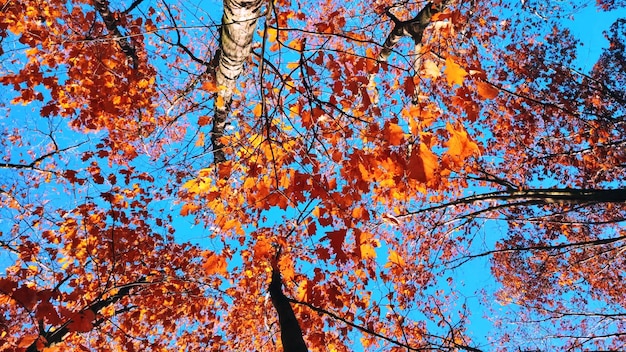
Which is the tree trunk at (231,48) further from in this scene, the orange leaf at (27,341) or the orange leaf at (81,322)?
the orange leaf at (27,341)

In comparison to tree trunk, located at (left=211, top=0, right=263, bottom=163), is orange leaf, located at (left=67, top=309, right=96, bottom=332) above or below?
below

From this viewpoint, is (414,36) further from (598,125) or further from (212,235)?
(598,125)

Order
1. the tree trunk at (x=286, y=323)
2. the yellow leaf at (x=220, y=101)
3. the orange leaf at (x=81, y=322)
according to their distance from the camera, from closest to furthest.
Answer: the tree trunk at (x=286, y=323)
the orange leaf at (x=81, y=322)
the yellow leaf at (x=220, y=101)

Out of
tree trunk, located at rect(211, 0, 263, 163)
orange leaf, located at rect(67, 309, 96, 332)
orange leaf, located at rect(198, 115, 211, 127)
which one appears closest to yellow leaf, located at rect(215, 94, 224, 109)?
tree trunk, located at rect(211, 0, 263, 163)

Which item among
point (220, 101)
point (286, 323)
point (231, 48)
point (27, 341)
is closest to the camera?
point (286, 323)

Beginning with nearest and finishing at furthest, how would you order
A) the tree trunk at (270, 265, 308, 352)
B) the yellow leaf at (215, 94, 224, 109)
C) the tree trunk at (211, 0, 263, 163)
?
1. the tree trunk at (270, 265, 308, 352)
2. the tree trunk at (211, 0, 263, 163)
3. the yellow leaf at (215, 94, 224, 109)

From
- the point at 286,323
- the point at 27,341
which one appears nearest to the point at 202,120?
the point at 286,323

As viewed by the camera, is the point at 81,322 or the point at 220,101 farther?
the point at 220,101

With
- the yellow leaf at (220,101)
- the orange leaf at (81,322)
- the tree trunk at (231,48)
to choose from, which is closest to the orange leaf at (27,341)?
the orange leaf at (81,322)

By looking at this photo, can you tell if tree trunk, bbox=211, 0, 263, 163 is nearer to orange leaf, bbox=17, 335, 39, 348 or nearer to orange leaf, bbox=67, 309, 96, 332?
orange leaf, bbox=67, 309, 96, 332

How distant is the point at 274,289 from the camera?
4.82 metres

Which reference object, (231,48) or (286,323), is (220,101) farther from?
(286,323)

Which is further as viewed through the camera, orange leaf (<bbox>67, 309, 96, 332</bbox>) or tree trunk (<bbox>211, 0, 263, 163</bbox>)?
orange leaf (<bbox>67, 309, 96, 332</bbox>)

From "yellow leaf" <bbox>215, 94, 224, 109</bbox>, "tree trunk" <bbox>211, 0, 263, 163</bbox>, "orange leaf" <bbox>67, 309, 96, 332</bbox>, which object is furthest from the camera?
"yellow leaf" <bbox>215, 94, 224, 109</bbox>
